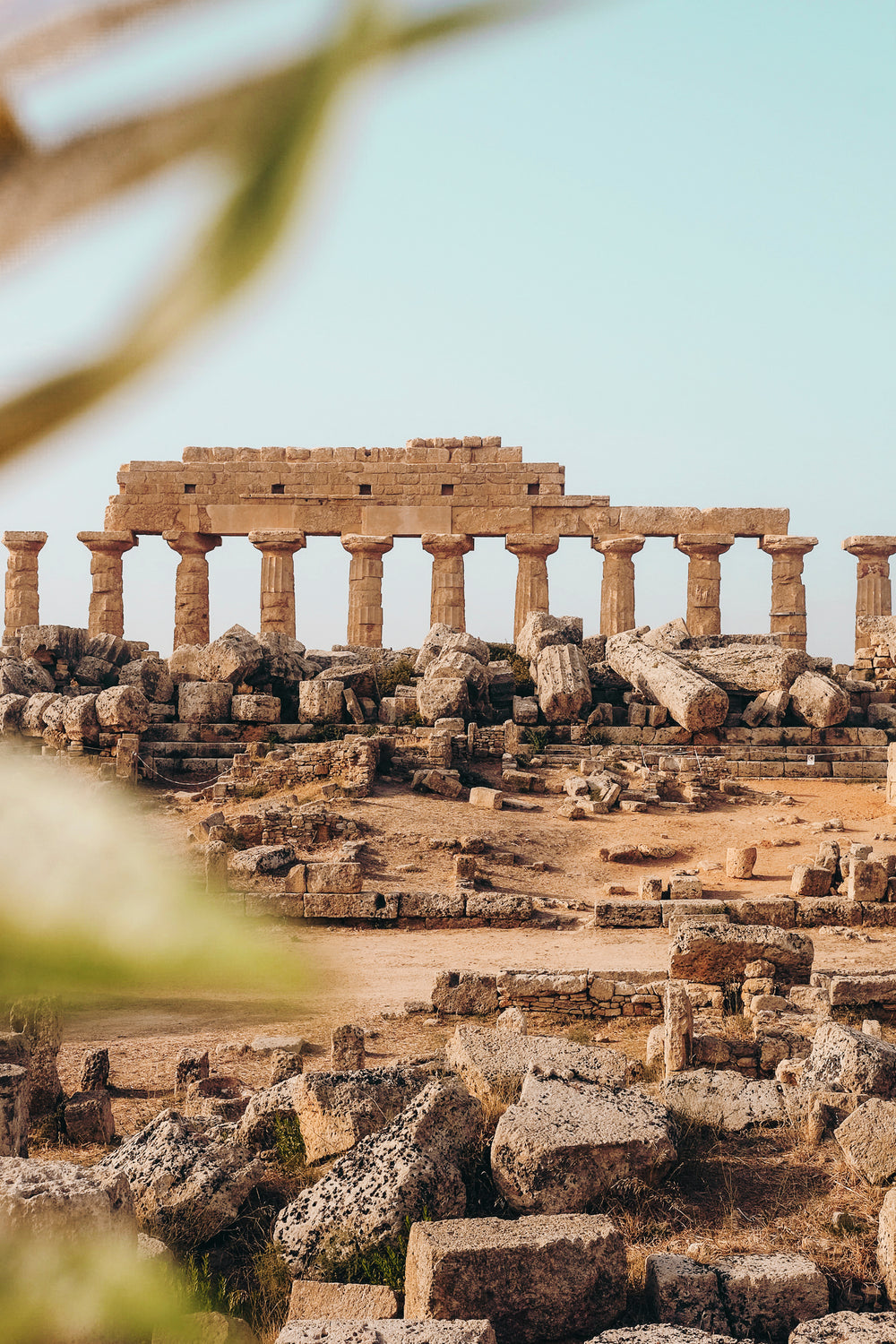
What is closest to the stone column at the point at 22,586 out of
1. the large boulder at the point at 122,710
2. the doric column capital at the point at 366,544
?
the doric column capital at the point at 366,544

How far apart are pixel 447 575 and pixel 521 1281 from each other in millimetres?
24810

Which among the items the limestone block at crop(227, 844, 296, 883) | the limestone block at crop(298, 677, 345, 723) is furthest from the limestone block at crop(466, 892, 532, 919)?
the limestone block at crop(298, 677, 345, 723)

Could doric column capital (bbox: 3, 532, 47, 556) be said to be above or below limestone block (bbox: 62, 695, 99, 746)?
above

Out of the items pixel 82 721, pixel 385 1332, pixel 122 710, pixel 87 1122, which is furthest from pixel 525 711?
pixel 385 1332

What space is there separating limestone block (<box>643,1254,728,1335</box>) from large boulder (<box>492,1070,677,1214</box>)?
671 mm

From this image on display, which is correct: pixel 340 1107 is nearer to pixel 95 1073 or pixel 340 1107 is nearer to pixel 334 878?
pixel 95 1073

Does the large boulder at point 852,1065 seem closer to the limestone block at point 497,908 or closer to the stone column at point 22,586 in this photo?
the limestone block at point 497,908

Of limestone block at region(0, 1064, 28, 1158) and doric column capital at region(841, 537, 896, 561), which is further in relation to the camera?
doric column capital at region(841, 537, 896, 561)

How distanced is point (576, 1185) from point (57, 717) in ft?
47.8

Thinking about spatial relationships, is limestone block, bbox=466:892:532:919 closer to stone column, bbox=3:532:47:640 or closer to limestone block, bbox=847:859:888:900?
limestone block, bbox=847:859:888:900

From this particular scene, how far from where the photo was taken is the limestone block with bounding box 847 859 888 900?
40.0 ft

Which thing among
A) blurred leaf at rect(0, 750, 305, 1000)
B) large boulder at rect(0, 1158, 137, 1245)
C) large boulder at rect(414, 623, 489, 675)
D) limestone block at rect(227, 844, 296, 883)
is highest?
large boulder at rect(414, 623, 489, 675)

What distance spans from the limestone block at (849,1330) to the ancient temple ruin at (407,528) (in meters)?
24.7

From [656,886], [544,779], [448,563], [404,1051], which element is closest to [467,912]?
[656,886]
